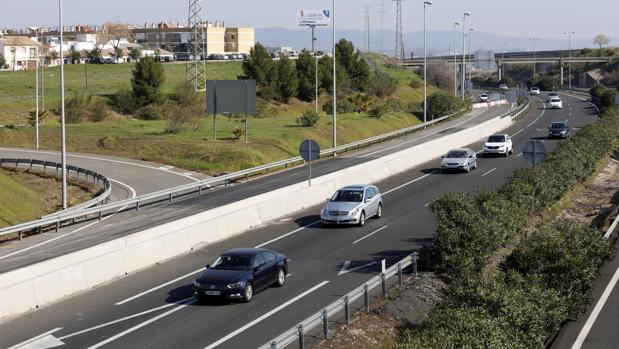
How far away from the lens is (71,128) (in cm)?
7388

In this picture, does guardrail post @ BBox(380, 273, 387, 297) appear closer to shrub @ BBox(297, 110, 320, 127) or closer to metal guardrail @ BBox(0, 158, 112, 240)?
metal guardrail @ BBox(0, 158, 112, 240)

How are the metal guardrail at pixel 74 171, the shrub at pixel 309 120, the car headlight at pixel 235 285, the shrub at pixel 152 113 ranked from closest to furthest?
the car headlight at pixel 235 285 < the metal guardrail at pixel 74 171 < the shrub at pixel 309 120 < the shrub at pixel 152 113

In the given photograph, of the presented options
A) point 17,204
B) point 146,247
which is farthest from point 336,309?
point 17,204

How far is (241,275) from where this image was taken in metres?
22.0

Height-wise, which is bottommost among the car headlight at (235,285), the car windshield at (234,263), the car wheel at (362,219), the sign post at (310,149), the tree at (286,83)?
the car wheel at (362,219)

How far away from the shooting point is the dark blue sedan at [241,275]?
21625 millimetres

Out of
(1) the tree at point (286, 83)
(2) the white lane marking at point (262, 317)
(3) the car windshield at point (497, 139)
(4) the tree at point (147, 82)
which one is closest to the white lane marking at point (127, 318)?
(2) the white lane marking at point (262, 317)

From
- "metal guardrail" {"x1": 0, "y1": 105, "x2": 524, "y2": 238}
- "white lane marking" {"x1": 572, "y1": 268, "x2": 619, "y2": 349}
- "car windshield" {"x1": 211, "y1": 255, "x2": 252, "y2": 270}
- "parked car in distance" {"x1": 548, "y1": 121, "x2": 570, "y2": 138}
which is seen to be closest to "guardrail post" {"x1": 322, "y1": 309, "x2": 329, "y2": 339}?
"car windshield" {"x1": 211, "y1": 255, "x2": 252, "y2": 270}

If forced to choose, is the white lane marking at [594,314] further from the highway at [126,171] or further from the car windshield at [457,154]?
the car windshield at [457,154]

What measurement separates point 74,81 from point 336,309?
108m

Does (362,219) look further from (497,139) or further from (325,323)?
(497,139)

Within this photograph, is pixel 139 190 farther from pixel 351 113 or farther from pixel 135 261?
pixel 351 113

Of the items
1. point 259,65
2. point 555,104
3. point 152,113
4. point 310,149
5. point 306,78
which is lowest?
point 310,149

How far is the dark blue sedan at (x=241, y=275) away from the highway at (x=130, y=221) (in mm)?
6435
